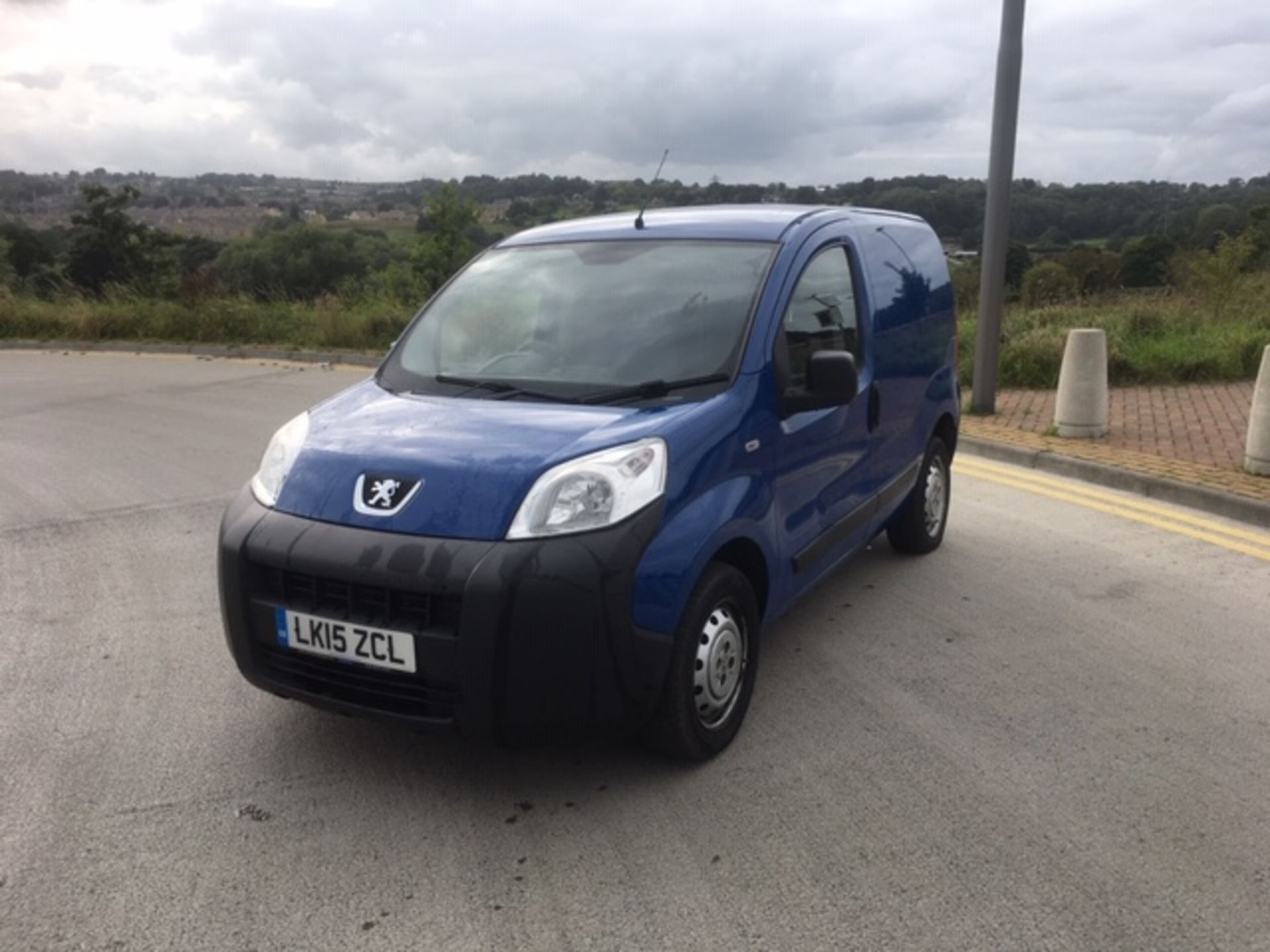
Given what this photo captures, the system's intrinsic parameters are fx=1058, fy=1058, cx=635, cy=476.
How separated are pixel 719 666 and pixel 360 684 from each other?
121 centimetres

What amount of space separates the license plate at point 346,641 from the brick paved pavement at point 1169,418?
7.12 metres

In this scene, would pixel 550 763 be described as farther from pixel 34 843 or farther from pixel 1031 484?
pixel 1031 484

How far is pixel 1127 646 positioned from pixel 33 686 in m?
4.78

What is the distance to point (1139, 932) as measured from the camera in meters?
2.79

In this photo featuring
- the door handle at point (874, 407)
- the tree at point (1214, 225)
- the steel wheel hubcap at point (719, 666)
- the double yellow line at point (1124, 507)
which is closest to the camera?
the steel wheel hubcap at point (719, 666)

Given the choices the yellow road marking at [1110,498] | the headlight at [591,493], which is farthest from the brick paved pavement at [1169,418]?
the headlight at [591,493]

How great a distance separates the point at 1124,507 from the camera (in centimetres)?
746

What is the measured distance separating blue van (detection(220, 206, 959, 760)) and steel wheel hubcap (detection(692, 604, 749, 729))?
0.04 feet

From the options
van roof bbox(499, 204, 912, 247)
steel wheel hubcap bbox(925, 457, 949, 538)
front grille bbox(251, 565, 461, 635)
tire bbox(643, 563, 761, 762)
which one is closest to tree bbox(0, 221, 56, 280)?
van roof bbox(499, 204, 912, 247)

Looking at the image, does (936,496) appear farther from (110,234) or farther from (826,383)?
(110,234)

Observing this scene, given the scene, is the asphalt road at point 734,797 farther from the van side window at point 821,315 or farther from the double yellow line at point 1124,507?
the van side window at point 821,315

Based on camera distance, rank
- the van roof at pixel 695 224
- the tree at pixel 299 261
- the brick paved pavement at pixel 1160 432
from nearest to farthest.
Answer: the van roof at pixel 695 224 < the brick paved pavement at pixel 1160 432 < the tree at pixel 299 261

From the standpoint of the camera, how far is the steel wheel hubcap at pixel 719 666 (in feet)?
11.8

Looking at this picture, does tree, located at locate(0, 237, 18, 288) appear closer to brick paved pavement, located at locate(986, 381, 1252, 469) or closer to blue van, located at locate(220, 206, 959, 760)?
brick paved pavement, located at locate(986, 381, 1252, 469)
